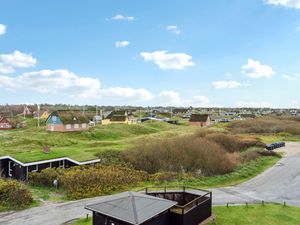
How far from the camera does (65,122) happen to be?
175 feet

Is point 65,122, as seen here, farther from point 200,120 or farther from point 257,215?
point 200,120

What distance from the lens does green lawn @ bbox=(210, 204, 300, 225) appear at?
59.9ft

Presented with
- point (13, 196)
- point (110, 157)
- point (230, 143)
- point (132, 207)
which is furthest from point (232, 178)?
point (13, 196)

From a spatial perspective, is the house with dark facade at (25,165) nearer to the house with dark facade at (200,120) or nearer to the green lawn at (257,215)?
the green lawn at (257,215)

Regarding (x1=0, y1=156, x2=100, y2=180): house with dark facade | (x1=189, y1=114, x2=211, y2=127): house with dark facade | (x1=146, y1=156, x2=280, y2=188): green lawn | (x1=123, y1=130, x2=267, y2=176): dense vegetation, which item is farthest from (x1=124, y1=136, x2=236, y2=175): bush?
(x1=189, y1=114, x2=211, y2=127): house with dark facade

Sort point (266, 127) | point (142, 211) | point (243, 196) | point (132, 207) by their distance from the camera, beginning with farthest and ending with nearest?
1. point (266, 127)
2. point (243, 196)
3. point (132, 207)
4. point (142, 211)

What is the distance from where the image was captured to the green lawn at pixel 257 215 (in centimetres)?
1827

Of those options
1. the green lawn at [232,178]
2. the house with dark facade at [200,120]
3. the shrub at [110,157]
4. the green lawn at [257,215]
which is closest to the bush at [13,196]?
the green lawn at [232,178]

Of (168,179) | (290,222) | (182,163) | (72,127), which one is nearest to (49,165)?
(168,179)

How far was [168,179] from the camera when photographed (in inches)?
1092

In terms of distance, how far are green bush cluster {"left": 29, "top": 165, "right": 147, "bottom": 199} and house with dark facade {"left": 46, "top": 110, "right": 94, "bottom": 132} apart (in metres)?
27.1

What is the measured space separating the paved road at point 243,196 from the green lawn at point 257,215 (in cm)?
161

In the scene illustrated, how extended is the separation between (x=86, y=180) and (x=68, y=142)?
20.8 meters

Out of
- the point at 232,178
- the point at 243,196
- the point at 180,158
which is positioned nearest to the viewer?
the point at 243,196
